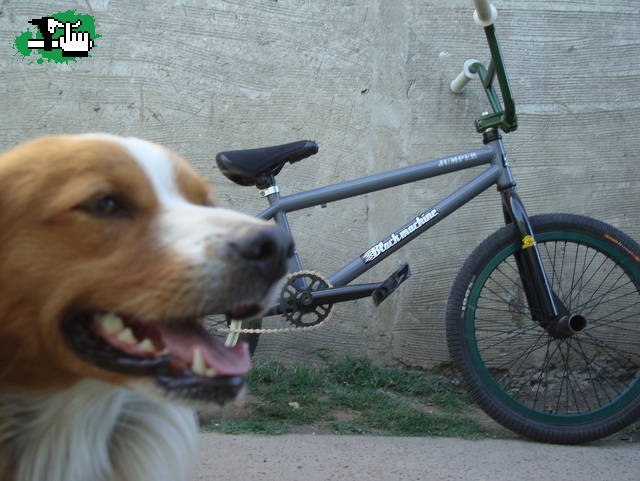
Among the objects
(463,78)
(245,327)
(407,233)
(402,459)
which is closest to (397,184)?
(407,233)

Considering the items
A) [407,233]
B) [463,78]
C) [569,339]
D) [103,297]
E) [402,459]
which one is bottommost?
[402,459]

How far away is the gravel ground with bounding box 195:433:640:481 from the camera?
243 centimetres

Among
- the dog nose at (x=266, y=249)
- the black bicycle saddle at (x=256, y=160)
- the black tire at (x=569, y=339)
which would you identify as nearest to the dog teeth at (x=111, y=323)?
the dog nose at (x=266, y=249)

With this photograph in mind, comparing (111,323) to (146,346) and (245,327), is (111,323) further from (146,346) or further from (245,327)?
(245,327)

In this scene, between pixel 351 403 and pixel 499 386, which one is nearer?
pixel 499 386

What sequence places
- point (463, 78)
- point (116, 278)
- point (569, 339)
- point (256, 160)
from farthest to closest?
point (463, 78) → point (569, 339) → point (256, 160) → point (116, 278)

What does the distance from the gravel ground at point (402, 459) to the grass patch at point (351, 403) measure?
0.57 feet

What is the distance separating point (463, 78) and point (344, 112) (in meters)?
0.71

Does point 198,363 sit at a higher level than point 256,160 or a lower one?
lower

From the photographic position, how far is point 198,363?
1.38m

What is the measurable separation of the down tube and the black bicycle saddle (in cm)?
58

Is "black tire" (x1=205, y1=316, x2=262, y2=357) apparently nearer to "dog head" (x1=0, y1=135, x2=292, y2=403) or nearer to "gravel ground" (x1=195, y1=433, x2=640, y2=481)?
"gravel ground" (x1=195, y1=433, x2=640, y2=481)

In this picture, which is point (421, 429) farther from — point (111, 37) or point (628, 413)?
point (111, 37)

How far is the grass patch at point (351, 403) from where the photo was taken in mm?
3043
